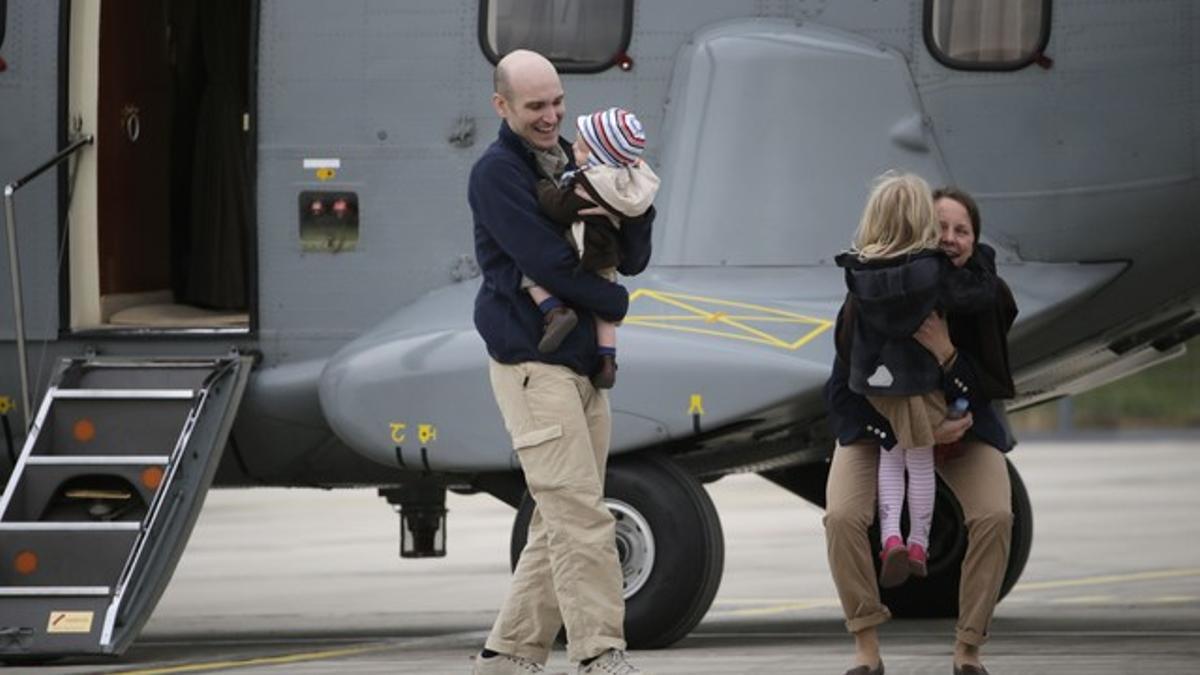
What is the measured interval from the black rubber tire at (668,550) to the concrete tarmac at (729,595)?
0.13 m

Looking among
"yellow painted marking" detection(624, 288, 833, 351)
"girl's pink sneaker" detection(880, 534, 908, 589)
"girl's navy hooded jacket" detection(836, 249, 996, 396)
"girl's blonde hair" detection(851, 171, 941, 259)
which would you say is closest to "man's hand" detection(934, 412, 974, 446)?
"girl's navy hooded jacket" detection(836, 249, 996, 396)

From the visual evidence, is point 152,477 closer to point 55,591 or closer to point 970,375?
point 55,591

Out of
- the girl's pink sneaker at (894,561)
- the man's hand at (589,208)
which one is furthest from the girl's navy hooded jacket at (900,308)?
the man's hand at (589,208)

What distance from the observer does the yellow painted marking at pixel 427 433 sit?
1193 cm

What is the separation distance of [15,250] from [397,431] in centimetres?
191

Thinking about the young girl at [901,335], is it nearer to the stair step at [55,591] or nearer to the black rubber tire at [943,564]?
the stair step at [55,591]

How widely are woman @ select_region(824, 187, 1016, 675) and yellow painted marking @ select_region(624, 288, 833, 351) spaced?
1.93m

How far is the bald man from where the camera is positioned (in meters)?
9.30

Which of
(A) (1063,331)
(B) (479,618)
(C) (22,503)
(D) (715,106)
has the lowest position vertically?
(B) (479,618)

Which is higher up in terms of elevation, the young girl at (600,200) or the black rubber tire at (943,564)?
the young girl at (600,200)

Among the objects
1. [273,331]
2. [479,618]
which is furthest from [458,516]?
[273,331]

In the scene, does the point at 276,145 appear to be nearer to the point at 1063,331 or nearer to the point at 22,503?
the point at 22,503

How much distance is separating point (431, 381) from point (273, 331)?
106cm

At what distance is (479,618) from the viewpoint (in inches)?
589
